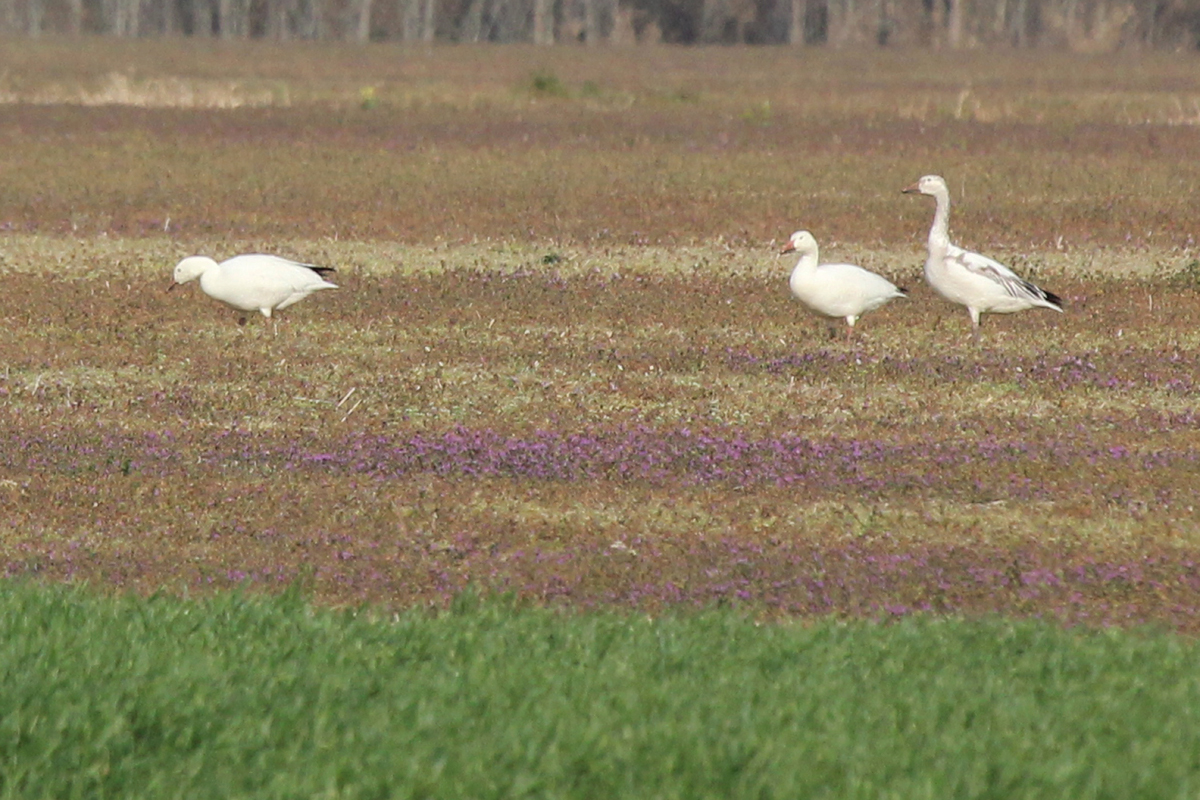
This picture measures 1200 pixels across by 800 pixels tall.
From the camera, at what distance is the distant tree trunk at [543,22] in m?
112

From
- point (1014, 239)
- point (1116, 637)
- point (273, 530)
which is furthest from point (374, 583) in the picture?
point (1014, 239)

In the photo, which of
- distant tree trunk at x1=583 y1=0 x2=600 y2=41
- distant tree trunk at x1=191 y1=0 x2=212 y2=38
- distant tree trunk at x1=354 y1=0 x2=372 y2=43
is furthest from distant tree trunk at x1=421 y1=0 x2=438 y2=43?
distant tree trunk at x1=191 y1=0 x2=212 y2=38

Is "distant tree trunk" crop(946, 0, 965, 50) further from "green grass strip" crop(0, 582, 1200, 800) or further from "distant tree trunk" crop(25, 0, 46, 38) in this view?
"green grass strip" crop(0, 582, 1200, 800)

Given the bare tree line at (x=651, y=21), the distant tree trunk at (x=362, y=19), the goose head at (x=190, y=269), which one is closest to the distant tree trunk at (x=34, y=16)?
the bare tree line at (x=651, y=21)

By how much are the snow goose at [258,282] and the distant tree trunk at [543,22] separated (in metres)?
95.0

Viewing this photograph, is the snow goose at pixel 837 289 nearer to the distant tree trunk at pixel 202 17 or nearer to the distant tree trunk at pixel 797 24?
the distant tree trunk at pixel 797 24

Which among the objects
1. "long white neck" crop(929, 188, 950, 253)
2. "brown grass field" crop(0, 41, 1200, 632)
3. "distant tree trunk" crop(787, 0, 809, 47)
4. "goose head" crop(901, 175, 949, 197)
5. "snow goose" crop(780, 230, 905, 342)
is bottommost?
"brown grass field" crop(0, 41, 1200, 632)

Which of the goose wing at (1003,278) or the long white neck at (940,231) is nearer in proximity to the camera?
the goose wing at (1003,278)

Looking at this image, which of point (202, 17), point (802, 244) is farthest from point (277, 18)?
point (802, 244)

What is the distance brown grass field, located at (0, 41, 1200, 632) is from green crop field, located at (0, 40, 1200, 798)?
2.0 inches

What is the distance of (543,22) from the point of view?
12062cm

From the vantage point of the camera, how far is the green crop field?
604cm

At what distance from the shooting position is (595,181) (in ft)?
105

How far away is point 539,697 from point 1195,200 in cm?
2504
